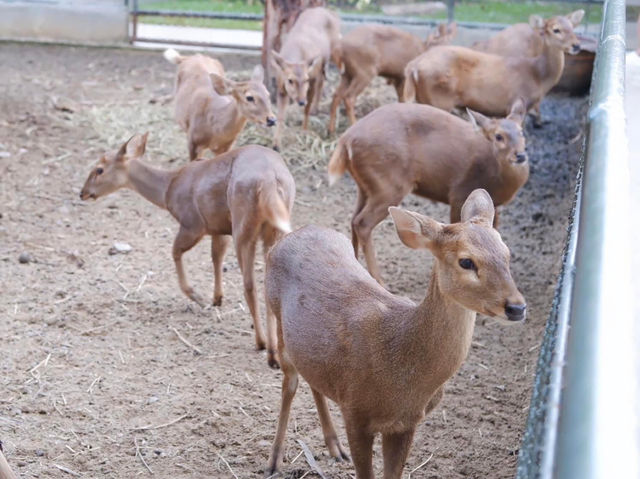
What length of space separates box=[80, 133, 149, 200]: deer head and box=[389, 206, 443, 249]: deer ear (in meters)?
3.47

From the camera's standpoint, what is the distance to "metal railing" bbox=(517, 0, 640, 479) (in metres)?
0.96

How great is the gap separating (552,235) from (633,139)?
251 centimetres

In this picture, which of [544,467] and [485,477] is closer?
[544,467]

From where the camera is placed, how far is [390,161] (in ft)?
18.5

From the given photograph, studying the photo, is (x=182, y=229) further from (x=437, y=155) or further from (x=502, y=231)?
(x=502, y=231)

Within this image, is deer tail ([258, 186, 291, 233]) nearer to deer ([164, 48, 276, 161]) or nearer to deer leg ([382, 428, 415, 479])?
deer leg ([382, 428, 415, 479])

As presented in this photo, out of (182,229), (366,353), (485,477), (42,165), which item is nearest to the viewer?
(366,353)

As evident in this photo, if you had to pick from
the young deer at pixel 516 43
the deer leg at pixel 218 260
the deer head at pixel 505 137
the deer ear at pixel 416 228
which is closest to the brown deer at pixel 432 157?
the deer head at pixel 505 137

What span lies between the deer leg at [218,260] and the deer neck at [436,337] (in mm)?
2664

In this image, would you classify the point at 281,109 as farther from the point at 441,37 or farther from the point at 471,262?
the point at 471,262

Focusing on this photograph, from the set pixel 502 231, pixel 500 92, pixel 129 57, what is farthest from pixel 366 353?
pixel 129 57

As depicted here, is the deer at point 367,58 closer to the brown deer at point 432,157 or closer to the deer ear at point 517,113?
the deer ear at point 517,113

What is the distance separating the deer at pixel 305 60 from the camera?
327 inches

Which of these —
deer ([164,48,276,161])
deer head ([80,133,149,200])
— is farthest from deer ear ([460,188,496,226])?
deer ([164,48,276,161])
